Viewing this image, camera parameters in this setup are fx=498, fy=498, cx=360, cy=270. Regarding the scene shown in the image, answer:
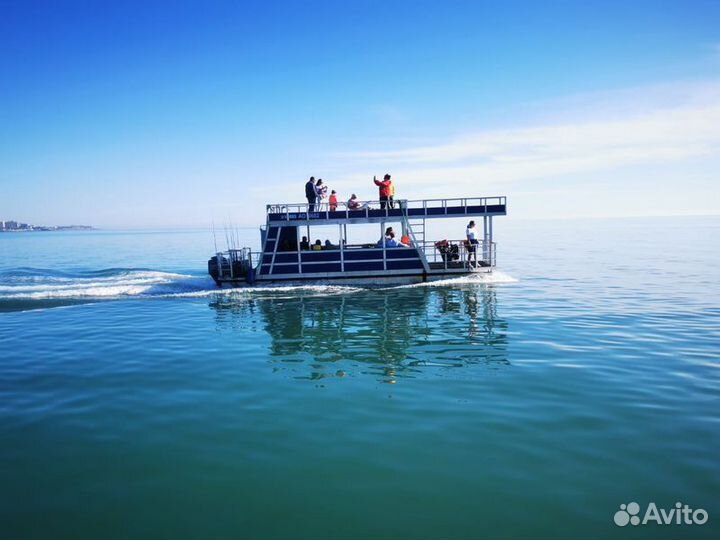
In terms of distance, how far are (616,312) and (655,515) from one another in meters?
14.5

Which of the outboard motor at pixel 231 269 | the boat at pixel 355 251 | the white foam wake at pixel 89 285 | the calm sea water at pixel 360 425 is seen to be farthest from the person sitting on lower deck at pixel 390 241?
the white foam wake at pixel 89 285

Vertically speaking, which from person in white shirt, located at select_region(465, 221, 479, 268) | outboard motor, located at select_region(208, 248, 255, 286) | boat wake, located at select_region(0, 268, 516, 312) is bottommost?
boat wake, located at select_region(0, 268, 516, 312)

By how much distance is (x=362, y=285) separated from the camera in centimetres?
2672

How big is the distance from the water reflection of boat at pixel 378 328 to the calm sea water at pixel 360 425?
0.37ft

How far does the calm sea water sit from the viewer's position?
250 inches

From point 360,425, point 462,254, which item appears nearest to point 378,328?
point 360,425

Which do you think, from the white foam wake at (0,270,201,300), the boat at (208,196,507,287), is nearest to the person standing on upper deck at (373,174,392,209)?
the boat at (208,196,507,287)

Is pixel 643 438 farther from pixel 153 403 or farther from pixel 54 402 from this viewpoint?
pixel 54 402

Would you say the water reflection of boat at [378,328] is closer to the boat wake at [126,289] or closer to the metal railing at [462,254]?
the boat wake at [126,289]

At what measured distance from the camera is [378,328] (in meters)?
17.1

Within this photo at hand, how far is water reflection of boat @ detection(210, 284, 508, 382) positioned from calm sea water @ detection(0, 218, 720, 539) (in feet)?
0.37

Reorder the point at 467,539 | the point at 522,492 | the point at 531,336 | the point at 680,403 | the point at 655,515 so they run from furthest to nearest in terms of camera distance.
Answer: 1. the point at 531,336
2. the point at 680,403
3. the point at 522,492
4. the point at 655,515
5. the point at 467,539

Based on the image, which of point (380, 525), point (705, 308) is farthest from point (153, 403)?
point (705, 308)

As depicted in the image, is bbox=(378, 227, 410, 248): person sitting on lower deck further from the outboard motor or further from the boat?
the outboard motor
